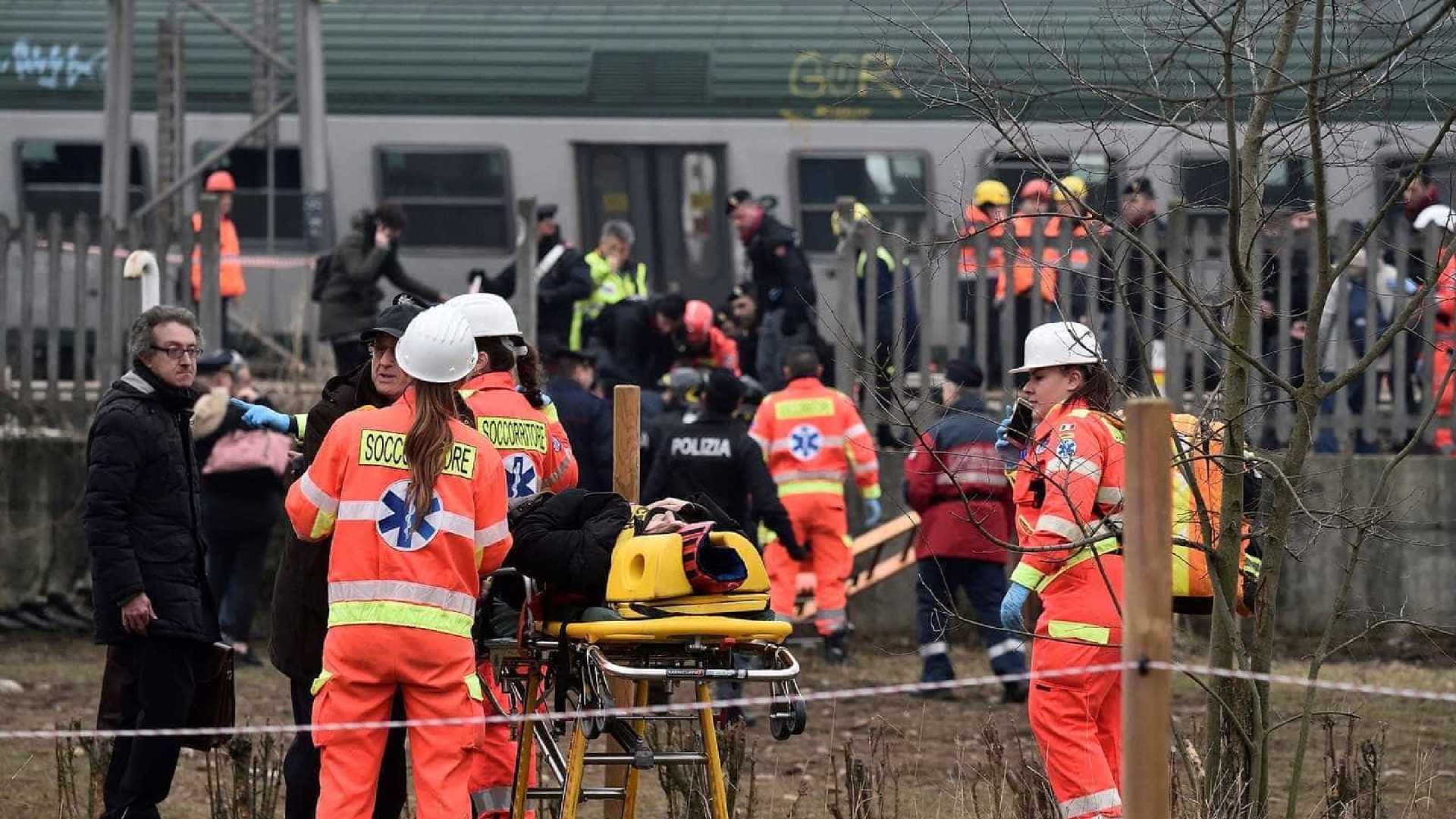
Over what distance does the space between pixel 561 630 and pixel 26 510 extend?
7969 mm

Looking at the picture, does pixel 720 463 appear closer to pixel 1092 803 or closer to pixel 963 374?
pixel 963 374

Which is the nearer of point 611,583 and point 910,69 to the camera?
point 611,583

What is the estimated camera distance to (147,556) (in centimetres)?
718

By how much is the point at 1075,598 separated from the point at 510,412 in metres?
1.96

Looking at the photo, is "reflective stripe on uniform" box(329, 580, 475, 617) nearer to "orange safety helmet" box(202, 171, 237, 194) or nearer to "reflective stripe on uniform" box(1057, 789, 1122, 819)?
"reflective stripe on uniform" box(1057, 789, 1122, 819)

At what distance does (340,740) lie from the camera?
5.76m

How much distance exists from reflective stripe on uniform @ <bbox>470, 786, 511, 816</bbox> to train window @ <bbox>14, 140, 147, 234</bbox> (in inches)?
553

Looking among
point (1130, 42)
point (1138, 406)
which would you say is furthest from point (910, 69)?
point (1138, 406)

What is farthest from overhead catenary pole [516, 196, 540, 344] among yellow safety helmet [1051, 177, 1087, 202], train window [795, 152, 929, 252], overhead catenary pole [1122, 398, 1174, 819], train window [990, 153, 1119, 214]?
overhead catenary pole [1122, 398, 1174, 819]

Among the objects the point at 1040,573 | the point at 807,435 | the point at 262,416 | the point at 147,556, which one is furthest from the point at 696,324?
the point at 1040,573

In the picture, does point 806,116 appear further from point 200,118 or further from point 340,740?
point 340,740

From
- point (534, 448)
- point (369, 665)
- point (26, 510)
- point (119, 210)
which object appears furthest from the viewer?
point (119, 210)

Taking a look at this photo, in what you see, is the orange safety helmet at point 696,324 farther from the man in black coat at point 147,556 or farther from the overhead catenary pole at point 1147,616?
the overhead catenary pole at point 1147,616

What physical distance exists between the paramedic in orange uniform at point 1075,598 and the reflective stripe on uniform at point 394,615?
1.71 metres
